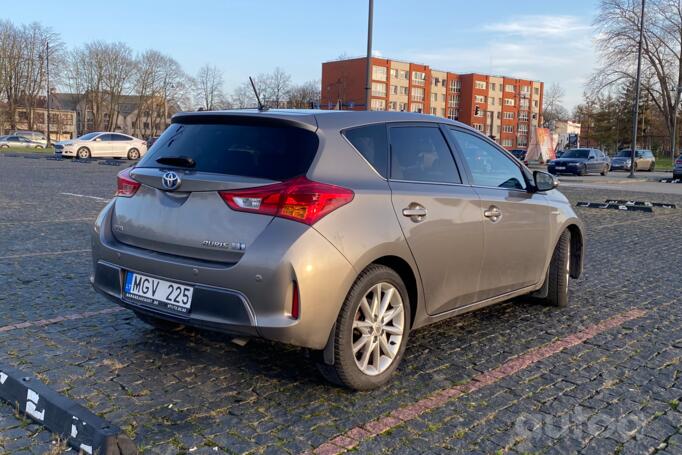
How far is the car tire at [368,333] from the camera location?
3623 mm

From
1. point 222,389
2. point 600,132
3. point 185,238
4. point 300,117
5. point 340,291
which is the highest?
point 600,132

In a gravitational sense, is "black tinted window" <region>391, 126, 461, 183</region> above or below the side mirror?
above

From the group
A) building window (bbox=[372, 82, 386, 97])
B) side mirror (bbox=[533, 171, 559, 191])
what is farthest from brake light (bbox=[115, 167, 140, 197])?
building window (bbox=[372, 82, 386, 97])

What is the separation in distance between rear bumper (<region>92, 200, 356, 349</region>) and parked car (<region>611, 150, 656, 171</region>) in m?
49.3

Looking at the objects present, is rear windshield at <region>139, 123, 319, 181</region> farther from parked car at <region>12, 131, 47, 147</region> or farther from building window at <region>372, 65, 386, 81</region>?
building window at <region>372, 65, 386, 81</region>

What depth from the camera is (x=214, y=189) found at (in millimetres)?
3625

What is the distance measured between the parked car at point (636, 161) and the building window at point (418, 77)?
70.6 metres

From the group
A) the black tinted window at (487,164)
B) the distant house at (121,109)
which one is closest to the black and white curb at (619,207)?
the black tinted window at (487,164)

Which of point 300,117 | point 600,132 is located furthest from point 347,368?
point 600,132

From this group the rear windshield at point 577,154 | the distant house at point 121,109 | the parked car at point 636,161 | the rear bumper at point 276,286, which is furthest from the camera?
the distant house at point 121,109

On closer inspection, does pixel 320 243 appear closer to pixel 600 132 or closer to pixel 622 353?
pixel 622 353

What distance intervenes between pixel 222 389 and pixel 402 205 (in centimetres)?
150

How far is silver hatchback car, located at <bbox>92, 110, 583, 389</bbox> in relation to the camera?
3439mm

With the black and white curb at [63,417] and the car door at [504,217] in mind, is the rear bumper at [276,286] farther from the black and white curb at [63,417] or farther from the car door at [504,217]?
the car door at [504,217]
